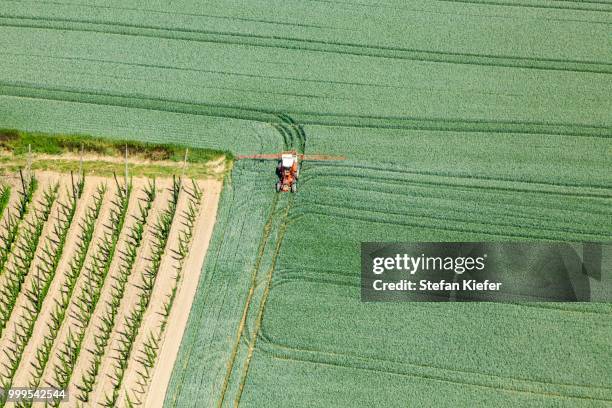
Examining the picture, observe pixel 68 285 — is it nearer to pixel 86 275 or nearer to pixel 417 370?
pixel 86 275

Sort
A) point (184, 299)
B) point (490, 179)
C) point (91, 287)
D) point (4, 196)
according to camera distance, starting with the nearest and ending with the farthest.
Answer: point (184, 299)
point (91, 287)
point (490, 179)
point (4, 196)

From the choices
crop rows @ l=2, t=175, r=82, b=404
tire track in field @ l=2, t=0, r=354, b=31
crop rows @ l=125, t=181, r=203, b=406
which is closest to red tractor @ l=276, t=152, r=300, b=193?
crop rows @ l=125, t=181, r=203, b=406

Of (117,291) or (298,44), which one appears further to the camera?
(298,44)

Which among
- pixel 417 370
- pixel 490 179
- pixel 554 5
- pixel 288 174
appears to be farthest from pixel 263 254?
pixel 554 5

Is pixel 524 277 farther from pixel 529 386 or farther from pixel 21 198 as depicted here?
pixel 21 198

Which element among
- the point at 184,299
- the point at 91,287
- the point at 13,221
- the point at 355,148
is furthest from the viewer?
the point at 355,148
